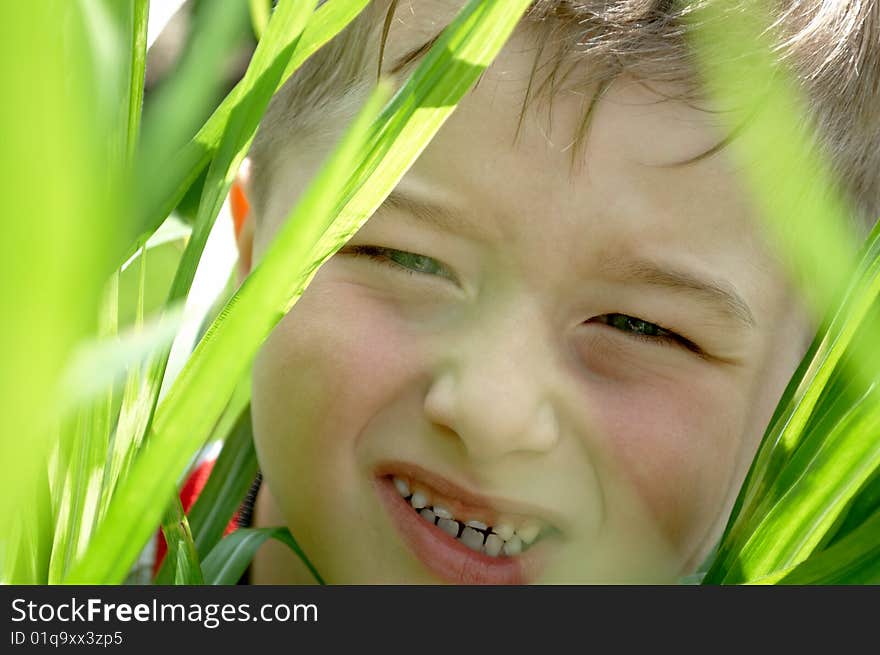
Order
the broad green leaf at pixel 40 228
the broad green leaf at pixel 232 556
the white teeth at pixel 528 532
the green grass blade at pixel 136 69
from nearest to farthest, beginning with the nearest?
the broad green leaf at pixel 40 228, the green grass blade at pixel 136 69, the broad green leaf at pixel 232 556, the white teeth at pixel 528 532

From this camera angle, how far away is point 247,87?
1.17 ft

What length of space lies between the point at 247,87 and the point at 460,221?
29 cm

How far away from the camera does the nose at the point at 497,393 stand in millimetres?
606

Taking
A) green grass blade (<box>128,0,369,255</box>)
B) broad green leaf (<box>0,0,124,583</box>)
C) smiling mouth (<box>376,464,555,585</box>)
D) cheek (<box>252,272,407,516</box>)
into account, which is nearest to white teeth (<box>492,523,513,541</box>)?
smiling mouth (<box>376,464,555,585</box>)

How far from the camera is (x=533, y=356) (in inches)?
24.5

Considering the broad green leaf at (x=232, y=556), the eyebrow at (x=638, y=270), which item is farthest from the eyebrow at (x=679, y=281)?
the broad green leaf at (x=232, y=556)

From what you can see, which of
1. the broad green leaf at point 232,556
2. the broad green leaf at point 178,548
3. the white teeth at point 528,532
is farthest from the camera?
the white teeth at point 528,532

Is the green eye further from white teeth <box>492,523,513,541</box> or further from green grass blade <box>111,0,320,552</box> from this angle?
green grass blade <box>111,0,320,552</box>

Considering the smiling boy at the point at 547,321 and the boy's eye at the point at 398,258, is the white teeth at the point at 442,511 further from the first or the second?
the boy's eye at the point at 398,258

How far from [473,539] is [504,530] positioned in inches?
1.2
